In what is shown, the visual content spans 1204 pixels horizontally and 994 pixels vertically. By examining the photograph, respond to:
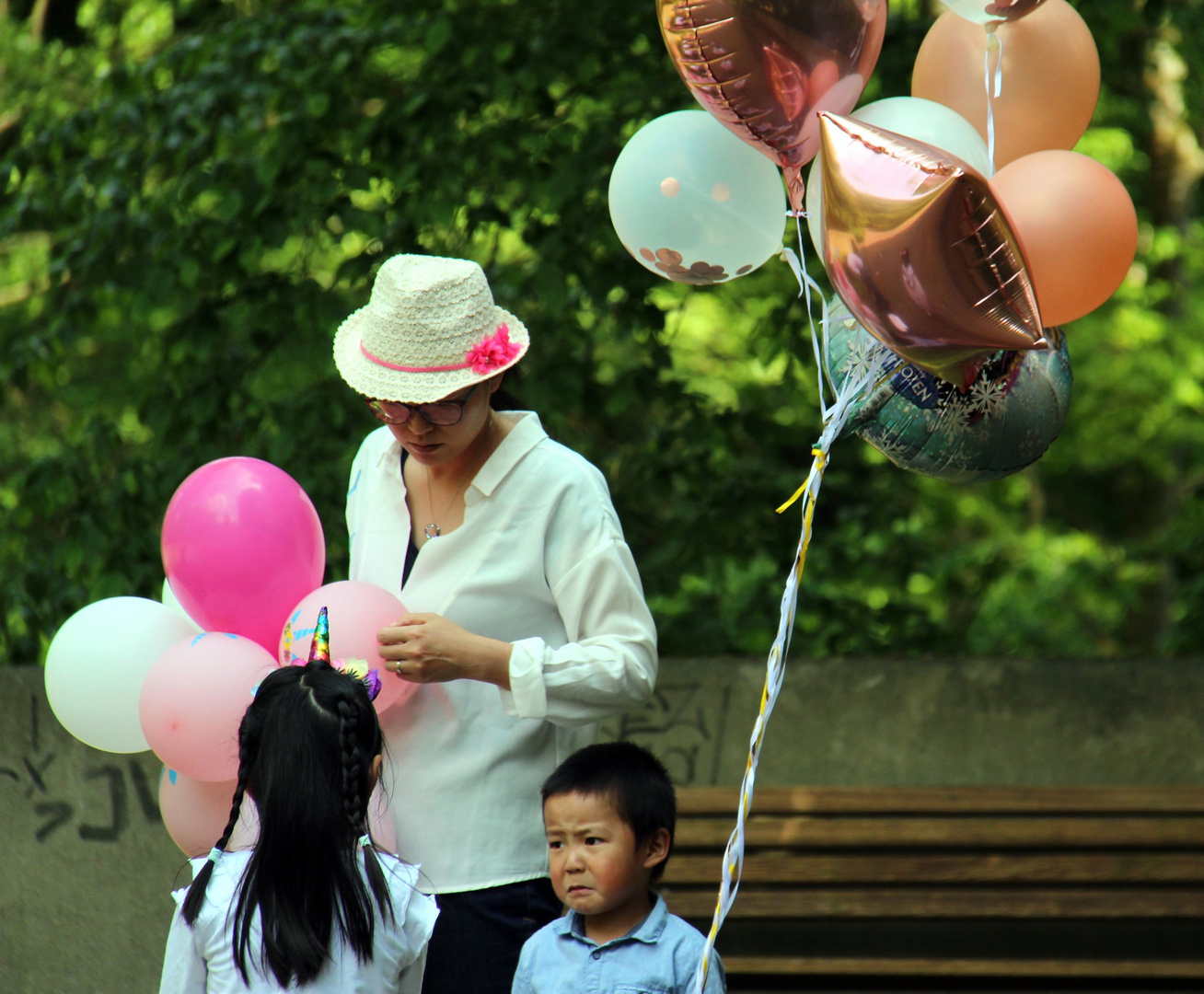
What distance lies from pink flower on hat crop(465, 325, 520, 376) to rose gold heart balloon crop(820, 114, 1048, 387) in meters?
0.53

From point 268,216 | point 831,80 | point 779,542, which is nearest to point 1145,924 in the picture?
point 779,542

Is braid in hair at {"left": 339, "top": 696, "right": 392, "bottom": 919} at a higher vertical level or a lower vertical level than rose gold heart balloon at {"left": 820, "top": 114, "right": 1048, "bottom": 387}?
lower

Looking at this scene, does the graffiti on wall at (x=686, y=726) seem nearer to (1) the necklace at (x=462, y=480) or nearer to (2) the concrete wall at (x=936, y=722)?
(2) the concrete wall at (x=936, y=722)

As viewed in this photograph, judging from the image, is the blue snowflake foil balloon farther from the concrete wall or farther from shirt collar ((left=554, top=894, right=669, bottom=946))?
the concrete wall

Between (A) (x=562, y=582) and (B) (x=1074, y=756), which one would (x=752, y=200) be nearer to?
(A) (x=562, y=582)

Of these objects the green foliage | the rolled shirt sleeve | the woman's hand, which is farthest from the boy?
the green foliage

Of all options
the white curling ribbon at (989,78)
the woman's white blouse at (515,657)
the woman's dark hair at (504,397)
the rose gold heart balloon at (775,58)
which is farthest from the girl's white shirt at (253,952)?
the white curling ribbon at (989,78)

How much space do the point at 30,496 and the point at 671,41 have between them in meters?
2.79

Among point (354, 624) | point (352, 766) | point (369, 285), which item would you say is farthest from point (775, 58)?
point (369, 285)

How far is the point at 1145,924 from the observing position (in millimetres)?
3580

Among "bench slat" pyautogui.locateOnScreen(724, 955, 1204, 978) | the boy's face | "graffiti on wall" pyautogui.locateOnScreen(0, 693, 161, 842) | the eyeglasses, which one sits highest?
the eyeglasses

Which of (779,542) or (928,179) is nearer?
(928,179)

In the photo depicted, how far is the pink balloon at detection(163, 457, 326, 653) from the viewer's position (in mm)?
2305

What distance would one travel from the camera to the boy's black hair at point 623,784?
2.20 metres
